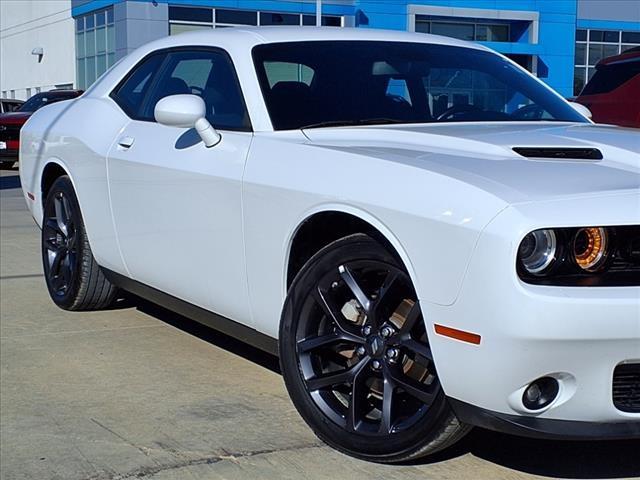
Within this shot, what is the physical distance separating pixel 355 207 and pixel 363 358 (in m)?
0.52

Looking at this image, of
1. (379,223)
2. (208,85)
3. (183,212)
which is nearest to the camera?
(379,223)

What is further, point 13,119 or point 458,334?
point 13,119

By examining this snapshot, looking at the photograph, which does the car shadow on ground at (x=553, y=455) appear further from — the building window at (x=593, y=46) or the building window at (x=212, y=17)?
the building window at (x=593, y=46)

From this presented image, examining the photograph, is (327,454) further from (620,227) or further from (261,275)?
(620,227)

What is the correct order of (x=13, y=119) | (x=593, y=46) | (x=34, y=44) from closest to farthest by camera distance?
(x=13, y=119) → (x=593, y=46) → (x=34, y=44)

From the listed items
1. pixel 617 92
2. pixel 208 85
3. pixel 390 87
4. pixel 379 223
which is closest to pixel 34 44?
pixel 617 92

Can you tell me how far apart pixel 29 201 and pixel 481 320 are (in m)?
4.13

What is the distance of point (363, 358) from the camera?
3369 mm

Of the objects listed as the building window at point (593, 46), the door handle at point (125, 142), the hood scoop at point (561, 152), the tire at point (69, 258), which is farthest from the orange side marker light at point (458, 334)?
the building window at point (593, 46)

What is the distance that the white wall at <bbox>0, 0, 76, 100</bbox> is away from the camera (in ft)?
121

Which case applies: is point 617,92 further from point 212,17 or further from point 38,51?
point 38,51

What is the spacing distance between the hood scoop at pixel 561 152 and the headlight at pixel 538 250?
1.92ft

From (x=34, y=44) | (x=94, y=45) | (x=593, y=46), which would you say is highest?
(x=34, y=44)

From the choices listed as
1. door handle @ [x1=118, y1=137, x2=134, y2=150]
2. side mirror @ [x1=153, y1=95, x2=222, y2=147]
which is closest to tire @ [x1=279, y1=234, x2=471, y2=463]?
side mirror @ [x1=153, y1=95, x2=222, y2=147]
